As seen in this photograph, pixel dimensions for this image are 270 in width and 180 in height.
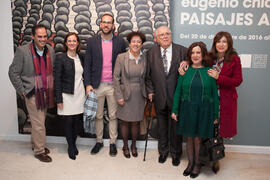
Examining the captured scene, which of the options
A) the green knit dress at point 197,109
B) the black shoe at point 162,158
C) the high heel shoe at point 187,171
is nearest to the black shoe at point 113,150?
the black shoe at point 162,158

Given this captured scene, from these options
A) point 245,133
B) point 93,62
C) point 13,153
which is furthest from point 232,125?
point 13,153

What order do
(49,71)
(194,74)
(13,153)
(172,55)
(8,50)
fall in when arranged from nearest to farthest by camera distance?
(194,74), (172,55), (49,71), (13,153), (8,50)

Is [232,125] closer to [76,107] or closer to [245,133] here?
[245,133]

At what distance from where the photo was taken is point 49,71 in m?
2.96

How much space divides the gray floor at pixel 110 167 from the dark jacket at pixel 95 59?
100 centimetres

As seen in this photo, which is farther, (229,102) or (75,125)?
(75,125)

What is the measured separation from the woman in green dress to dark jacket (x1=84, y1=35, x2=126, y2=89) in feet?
3.13

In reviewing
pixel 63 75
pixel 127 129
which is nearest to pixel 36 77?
pixel 63 75

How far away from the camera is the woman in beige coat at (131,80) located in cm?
284

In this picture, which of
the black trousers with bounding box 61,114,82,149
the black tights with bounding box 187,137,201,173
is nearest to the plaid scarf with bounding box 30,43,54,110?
the black trousers with bounding box 61,114,82,149

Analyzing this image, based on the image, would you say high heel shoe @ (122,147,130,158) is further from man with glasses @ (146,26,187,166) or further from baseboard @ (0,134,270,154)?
man with glasses @ (146,26,187,166)

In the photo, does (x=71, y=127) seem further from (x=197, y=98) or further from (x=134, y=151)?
(x=197, y=98)

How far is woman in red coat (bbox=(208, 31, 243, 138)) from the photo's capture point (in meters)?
2.45

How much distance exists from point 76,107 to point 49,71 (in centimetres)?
58
